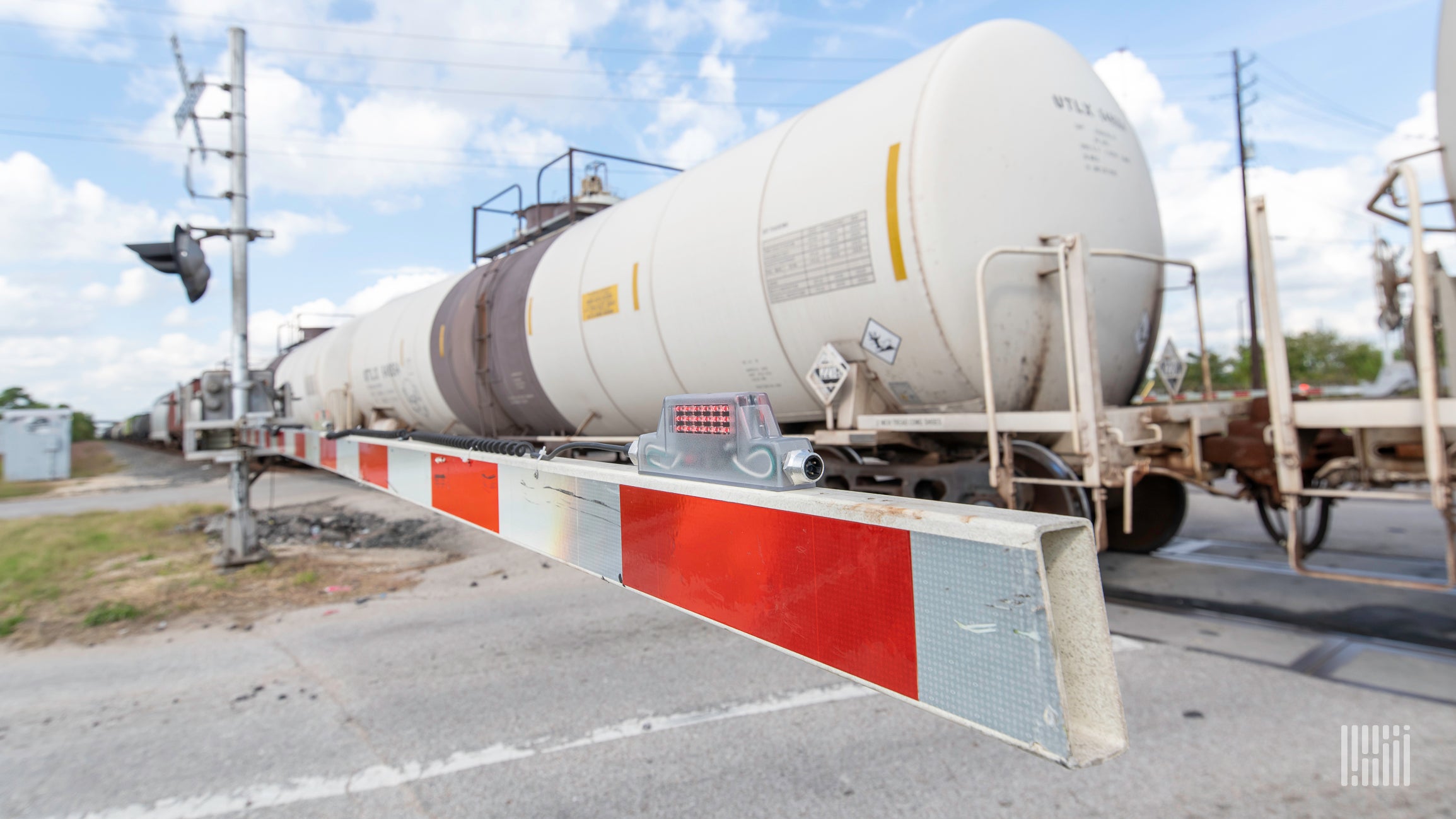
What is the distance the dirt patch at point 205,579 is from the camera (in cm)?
519

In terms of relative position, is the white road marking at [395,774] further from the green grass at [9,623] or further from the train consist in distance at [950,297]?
the green grass at [9,623]

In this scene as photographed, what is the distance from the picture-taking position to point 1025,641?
0.92m

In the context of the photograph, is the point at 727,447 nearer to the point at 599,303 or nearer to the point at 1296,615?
the point at 599,303

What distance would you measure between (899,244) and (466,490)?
2.37 m

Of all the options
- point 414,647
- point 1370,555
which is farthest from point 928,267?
point 1370,555

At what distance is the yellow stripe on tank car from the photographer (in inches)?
142

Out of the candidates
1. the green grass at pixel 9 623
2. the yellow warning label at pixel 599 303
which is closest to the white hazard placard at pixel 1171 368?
the yellow warning label at pixel 599 303

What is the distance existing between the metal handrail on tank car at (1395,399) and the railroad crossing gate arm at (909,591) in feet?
10.8

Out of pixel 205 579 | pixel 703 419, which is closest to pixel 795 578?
pixel 703 419

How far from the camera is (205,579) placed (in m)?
6.30

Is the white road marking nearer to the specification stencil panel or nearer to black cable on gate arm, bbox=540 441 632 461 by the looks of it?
black cable on gate arm, bbox=540 441 632 461

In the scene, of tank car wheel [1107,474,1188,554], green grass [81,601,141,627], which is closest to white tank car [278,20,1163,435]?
tank car wheel [1107,474,1188,554]

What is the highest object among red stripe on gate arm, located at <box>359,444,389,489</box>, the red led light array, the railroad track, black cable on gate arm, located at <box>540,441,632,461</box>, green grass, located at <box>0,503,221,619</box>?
the red led light array

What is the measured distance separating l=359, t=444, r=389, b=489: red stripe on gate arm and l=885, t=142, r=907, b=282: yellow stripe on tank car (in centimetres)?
274
